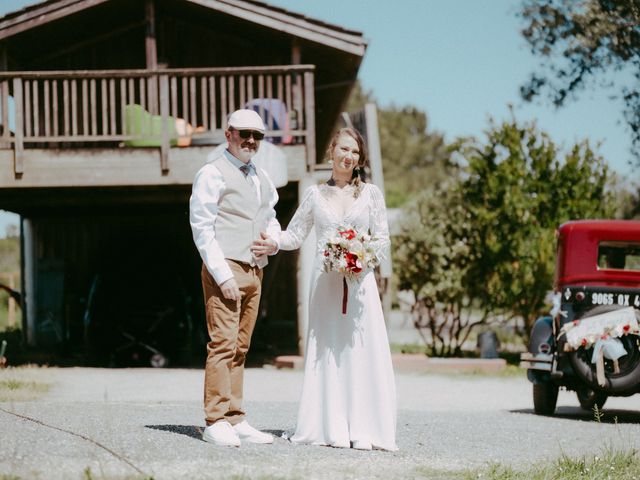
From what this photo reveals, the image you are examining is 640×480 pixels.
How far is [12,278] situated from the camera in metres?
26.0

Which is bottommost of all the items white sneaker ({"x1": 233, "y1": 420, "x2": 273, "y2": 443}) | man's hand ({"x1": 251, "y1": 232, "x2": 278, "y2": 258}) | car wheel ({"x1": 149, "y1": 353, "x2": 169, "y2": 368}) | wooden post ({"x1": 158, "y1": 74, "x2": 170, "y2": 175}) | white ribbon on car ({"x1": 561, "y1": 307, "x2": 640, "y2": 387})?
car wheel ({"x1": 149, "y1": 353, "x2": 169, "y2": 368})

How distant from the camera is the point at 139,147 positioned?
14609 mm

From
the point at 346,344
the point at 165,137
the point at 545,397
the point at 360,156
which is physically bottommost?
the point at 545,397

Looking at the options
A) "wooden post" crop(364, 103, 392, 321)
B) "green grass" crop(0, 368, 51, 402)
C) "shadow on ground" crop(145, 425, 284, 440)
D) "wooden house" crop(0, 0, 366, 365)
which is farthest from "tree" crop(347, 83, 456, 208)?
"shadow on ground" crop(145, 425, 284, 440)

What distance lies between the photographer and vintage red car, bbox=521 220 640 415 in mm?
9578

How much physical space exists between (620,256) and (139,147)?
7076 millimetres

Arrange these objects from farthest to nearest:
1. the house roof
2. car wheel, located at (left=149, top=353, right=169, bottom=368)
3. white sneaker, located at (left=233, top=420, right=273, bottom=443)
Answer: car wheel, located at (left=149, top=353, right=169, bottom=368), the house roof, white sneaker, located at (left=233, top=420, right=273, bottom=443)

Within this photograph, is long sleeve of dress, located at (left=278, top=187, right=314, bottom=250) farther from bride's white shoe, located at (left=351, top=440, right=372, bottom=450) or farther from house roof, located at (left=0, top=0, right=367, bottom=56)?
house roof, located at (left=0, top=0, right=367, bottom=56)

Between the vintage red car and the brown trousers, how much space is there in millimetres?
4415

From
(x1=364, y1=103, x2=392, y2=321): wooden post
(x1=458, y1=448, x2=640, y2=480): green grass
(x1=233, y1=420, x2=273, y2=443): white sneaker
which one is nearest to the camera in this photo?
(x1=458, y1=448, x2=640, y2=480): green grass

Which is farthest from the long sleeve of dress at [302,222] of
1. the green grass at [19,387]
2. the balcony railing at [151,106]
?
the balcony railing at [151,106]

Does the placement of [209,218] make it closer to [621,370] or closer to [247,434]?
[247,434]

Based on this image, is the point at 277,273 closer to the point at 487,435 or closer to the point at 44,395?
the point at 44,395

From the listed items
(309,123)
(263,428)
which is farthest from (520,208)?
(263,428)
